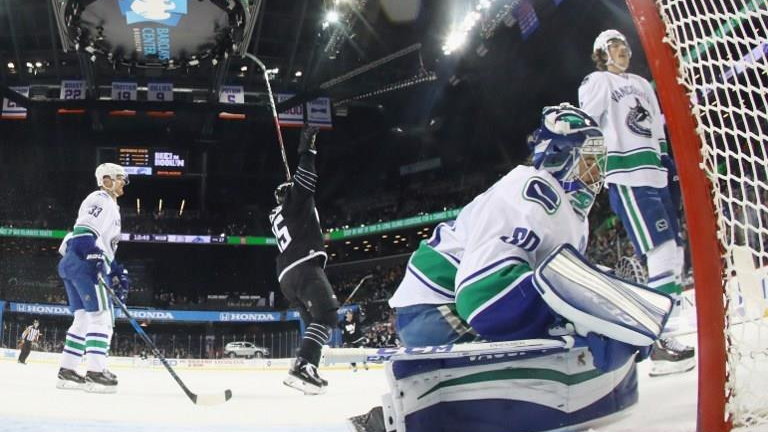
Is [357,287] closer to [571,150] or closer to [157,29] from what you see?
[157,29]

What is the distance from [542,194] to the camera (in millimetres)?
1375

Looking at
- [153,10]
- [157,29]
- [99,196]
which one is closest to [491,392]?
[99,196]

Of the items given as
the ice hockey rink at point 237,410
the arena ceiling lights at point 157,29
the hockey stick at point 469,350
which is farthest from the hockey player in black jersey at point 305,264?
the arena ceiling lights at point 157,29

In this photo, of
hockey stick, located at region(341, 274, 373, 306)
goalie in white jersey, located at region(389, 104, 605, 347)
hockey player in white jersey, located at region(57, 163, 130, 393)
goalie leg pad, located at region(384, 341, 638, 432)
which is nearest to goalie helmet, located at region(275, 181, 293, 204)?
hockey player in white jersey, located at region(57, 163, 130, 393)

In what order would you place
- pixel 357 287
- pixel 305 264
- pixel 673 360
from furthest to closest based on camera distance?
pixel 357 287 → pixel 305 264 → pixel 673 360

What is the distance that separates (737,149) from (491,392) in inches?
29.1

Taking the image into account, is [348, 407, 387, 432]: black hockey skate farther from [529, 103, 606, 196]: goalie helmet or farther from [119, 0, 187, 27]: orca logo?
[119, 0, 187, 27]: orca logo

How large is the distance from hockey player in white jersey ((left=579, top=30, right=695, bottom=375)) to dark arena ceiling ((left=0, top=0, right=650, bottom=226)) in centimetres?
449

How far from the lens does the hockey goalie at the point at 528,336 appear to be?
1177 mm

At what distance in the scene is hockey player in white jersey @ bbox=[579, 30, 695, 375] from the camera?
2.37 meters

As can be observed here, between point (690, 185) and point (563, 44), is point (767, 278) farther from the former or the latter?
point (563, 44)

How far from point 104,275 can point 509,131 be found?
12704 millimetres

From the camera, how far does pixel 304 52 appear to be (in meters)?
14.2

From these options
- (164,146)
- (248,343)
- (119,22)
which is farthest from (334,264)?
(119,22)
